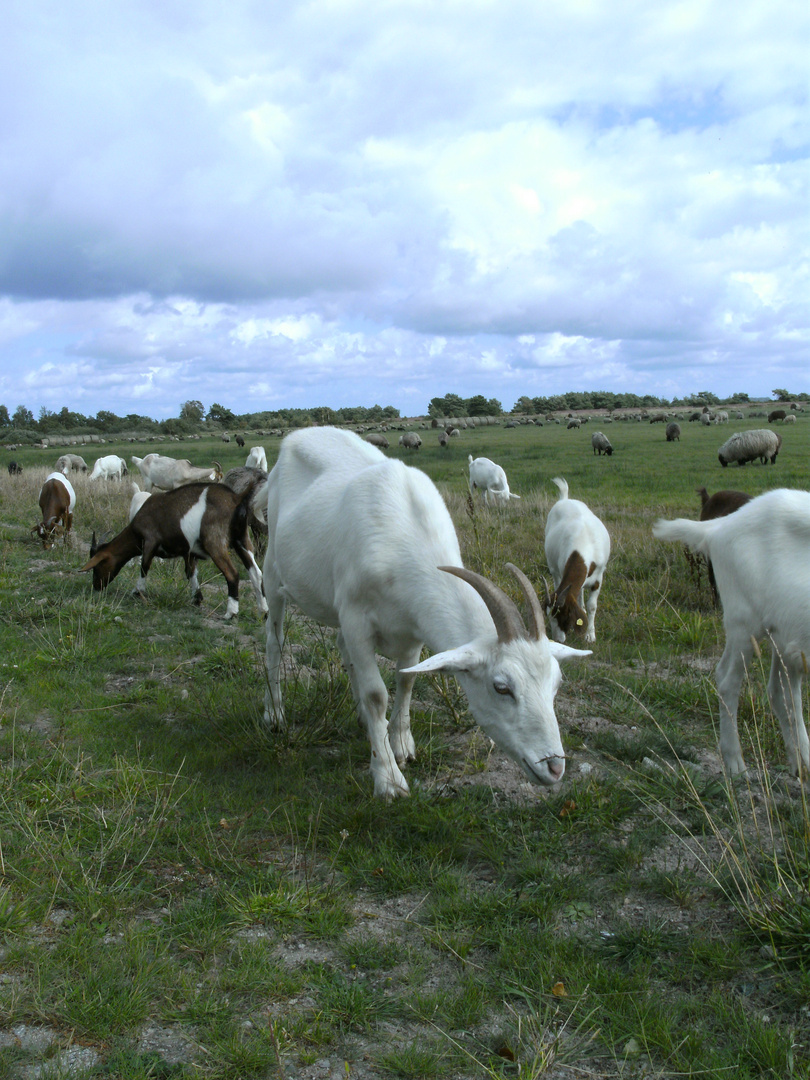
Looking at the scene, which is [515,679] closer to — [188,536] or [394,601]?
[394,601]

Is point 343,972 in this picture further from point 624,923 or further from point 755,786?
point 755,786

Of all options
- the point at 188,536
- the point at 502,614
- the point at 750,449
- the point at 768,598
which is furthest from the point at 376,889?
the point at 750,449

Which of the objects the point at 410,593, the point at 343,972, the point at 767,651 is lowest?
the point at 343,972

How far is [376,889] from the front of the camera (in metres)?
3.51

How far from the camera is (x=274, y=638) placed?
566cm

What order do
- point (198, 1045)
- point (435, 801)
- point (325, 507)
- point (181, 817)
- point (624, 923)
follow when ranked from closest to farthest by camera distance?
1. point (198, 1045)
2. point (624, 923)
3. point (181, 817)
4. point (435, 801)
5. point (325, 507)

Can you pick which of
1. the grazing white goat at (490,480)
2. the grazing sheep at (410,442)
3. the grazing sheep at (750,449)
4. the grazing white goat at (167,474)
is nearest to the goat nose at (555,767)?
the grazing white goat at (490,480)

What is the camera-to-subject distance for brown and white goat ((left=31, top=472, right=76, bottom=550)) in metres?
11.9

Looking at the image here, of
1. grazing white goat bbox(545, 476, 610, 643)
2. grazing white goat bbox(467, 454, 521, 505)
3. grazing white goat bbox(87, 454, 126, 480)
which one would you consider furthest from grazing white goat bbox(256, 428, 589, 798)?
grazing white goat bbox(87, 454, 126, 480)

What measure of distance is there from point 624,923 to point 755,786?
1.74 meters

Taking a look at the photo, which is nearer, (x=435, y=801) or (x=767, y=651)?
(x=435, y=801)

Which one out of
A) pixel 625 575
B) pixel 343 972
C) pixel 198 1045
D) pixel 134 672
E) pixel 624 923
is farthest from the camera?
pixel 625 575

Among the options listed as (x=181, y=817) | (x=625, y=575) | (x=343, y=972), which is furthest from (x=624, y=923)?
(x=625, y=575)

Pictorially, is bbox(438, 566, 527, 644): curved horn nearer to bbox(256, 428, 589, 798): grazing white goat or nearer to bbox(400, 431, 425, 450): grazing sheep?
bbox(256, 428, 589, 798): grazing white goat
